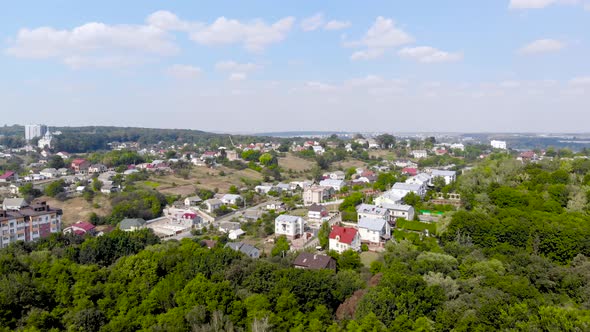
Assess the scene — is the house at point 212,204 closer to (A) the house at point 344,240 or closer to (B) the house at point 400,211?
(A) the house at point 344,240

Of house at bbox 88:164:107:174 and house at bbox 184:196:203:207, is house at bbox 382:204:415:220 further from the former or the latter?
house at bbox 88:164:107:174

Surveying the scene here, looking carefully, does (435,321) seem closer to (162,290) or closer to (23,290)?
(162,290)

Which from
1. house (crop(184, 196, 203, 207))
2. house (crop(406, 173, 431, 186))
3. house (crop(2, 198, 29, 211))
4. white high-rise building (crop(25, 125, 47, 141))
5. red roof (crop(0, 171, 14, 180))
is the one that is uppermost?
white high-rise building (crop(25, 125, 47, 141))

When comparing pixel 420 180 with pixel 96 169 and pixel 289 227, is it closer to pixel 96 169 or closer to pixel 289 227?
pixel 289 227

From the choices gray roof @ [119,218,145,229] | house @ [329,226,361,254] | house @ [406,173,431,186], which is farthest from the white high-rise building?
house @ [329,226,361,254]

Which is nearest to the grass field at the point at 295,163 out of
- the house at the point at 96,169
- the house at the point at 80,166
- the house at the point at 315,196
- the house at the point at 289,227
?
the house at the point at 315,196

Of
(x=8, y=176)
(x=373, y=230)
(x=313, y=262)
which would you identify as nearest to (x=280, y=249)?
(x=313, y=262)

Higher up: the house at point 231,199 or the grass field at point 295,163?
the grass field at point 295,163
